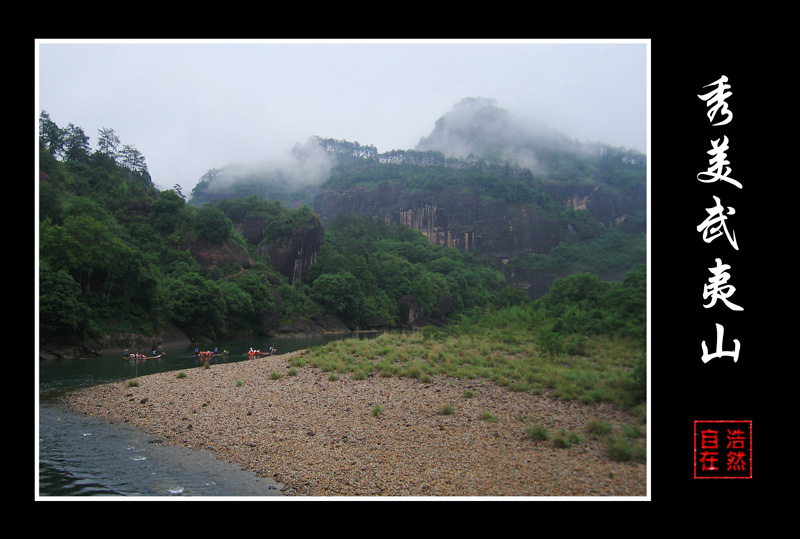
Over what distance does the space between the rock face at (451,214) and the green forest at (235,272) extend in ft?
5.35

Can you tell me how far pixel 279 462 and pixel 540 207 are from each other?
14638mm

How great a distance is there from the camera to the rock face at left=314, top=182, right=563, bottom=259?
22.1m

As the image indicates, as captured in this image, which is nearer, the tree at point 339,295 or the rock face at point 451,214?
the rock face at point 451,214

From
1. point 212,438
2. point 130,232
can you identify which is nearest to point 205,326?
point 130,232

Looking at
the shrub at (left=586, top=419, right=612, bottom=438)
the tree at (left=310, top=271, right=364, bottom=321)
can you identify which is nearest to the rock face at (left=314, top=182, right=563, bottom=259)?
the shrub at (left=586, top=419, right=612, bottom=438)

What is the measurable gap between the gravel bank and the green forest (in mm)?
1725

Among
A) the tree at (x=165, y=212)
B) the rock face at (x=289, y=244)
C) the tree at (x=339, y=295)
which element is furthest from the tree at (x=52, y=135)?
the tree at (x=339, y=295)

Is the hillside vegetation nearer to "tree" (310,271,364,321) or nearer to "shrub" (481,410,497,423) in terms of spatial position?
"tree" (310,271,364,321)

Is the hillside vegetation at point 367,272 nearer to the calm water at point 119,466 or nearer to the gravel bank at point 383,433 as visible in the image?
the gravel bank at point 383,433

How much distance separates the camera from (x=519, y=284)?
15.5m

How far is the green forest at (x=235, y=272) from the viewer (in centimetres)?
989

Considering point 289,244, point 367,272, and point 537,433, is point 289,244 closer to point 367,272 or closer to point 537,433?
point 367,272

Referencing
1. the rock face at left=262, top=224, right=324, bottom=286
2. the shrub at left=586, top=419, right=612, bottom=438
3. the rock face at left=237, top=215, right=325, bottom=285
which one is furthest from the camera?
the rock face at left=237, top=215, right=325, bottom=285
